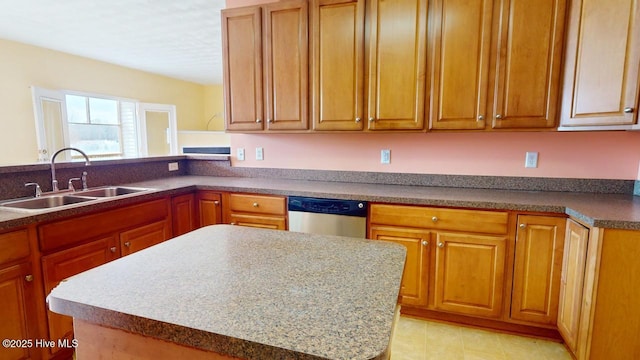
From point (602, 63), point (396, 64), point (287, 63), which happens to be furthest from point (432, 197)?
point (287, 63)

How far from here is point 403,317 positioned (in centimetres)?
232

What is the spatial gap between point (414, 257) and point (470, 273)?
35cm

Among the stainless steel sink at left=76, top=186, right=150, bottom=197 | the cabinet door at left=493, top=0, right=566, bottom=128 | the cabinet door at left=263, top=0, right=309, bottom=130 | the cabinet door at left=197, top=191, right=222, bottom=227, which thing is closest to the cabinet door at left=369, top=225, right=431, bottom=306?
the cabinet door at left=493, top=0, right=566, bottom=128

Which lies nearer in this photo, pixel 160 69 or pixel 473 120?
pixel 473 120

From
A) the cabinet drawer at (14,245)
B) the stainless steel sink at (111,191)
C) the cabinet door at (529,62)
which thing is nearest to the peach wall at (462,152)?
the cabinet door at (529,62)

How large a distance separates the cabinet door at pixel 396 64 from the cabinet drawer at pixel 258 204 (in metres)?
0.91

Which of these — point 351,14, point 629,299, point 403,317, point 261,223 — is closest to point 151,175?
point 261,223

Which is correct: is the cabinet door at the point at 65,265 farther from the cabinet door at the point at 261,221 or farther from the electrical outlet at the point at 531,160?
the electrical outlet at the point at 531,160

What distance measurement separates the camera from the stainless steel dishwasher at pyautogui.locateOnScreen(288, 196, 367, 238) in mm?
2240

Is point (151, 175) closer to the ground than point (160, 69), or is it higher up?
closer to the ground

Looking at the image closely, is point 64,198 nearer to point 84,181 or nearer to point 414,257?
point 84,181

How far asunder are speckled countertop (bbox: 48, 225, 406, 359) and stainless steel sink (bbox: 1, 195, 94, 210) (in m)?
1.52

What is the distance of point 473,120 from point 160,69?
5.85 metres

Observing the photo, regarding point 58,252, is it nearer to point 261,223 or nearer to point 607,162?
point 261,223
